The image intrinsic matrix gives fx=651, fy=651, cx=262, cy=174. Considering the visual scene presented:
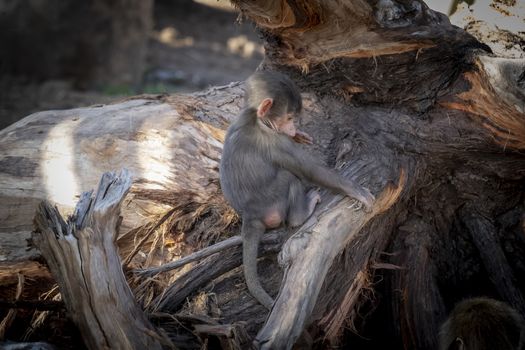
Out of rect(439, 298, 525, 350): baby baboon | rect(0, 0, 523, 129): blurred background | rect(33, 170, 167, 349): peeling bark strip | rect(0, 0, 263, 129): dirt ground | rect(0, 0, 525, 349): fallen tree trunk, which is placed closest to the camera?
rect(33, 170, 167, 349): peeling bark strip

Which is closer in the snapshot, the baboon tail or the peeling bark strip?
the peeling bark strip

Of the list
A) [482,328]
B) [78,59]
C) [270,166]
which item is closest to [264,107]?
[270,166]

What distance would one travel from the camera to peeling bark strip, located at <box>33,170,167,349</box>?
11.0 ft

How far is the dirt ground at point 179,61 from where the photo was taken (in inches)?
331

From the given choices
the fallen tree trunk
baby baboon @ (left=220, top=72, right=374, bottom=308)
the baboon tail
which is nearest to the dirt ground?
the fallen tree trunk

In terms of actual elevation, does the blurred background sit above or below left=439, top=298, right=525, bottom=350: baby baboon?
below

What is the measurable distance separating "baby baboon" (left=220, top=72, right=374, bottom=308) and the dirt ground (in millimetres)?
3772

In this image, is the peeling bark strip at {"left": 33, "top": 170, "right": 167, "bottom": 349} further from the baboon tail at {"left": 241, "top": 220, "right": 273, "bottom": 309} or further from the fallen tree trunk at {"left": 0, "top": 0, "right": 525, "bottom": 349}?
the baboon tail at {"left": 241, "top": 220, "right": 273, "bottom": 309}

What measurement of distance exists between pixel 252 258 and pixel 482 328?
53.8 inches

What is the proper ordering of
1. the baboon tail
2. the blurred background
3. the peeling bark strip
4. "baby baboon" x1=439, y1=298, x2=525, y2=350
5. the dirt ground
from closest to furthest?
the peeling bark strip < "baby baboon" x1=439, y1=298, x2=525, y2=350 < the baboon tail < the dirt ground < the blurred background

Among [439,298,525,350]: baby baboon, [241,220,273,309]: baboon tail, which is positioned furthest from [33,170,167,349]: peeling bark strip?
[439,298,525,350]: baby baboon

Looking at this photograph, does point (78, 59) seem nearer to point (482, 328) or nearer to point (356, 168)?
point (356, 168)

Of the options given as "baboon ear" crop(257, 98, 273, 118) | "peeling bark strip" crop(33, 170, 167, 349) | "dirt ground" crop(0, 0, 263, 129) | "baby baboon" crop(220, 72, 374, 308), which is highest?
"baboon ear" crop(257, 98, 273, 118)

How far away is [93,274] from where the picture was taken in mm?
3408
